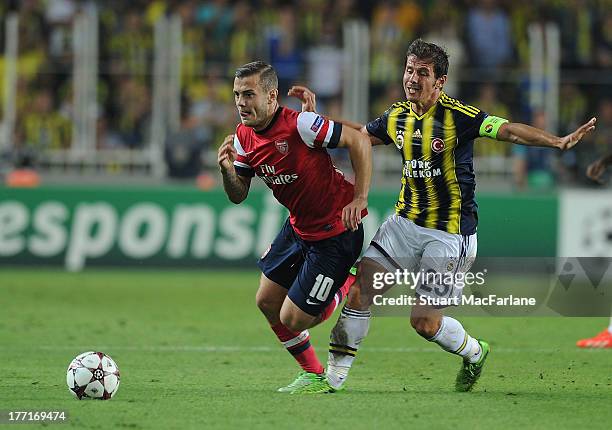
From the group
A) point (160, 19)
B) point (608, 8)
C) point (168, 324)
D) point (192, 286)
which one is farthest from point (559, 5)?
point (168, 324)

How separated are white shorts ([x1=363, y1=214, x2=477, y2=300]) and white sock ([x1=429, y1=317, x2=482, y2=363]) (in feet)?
0.60

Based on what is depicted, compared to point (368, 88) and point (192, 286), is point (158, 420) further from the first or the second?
point (368, 88)

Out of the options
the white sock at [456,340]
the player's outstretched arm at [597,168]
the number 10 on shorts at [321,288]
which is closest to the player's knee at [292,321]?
the number 10 on shorts at [321,288]

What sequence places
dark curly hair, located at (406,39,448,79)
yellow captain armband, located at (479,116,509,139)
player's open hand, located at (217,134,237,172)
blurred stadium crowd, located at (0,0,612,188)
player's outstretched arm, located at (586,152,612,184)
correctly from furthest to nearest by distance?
1. blurred stadium crowd, located at (0,0,612,188)
2. player's outstretched arm, located at (586,152,612,184)
3. dark curly hair, located at (406,39,448,79)
4. yellow captain armband, located at (479,116,509,139)
5. player's open hand, located at (217,134,237,172)

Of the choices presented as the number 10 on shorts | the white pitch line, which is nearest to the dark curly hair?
the number 10 on shorts

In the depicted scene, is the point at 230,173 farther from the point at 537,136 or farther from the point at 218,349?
the point at 218,349

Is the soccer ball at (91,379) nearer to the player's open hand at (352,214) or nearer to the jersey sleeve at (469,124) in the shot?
the player's open hand at (352,214)

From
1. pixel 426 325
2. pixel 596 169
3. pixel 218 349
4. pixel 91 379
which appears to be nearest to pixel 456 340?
pixel 426 325

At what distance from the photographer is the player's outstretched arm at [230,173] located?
734 cm

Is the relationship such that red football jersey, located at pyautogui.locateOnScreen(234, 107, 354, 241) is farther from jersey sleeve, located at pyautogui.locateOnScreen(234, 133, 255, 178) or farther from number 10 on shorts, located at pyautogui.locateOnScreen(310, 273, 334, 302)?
number 10 on shorts, located at pyautogui.locateOnScreen(310, 273, 334, 302)

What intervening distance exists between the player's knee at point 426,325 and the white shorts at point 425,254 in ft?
0.50

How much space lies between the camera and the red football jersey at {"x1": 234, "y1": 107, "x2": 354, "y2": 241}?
7.43 m

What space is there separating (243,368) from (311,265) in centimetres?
162

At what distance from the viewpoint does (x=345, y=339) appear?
7.56 metres
